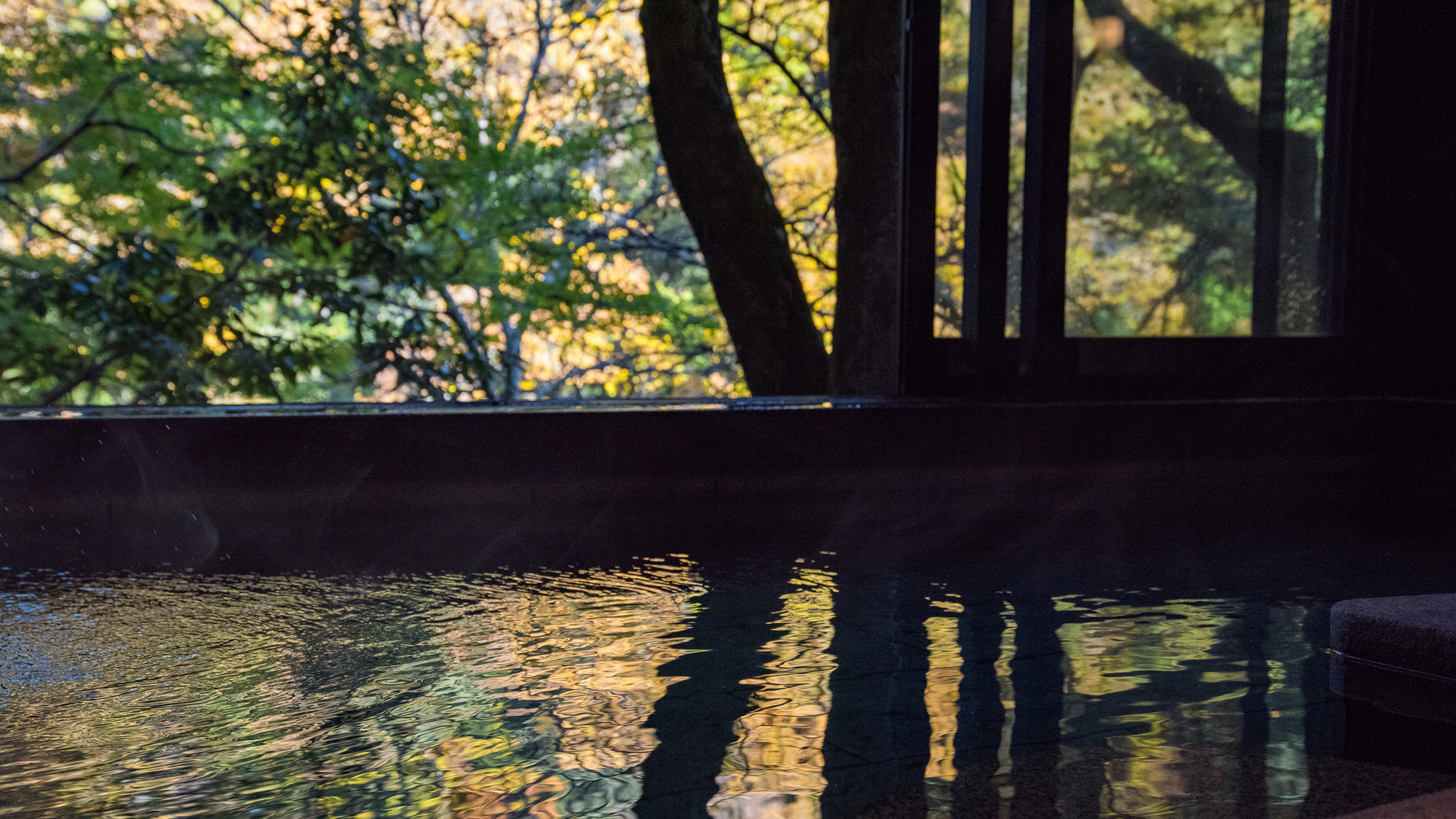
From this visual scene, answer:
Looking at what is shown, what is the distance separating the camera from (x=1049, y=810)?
177 cm

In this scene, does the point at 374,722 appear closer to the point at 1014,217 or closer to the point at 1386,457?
the point at 1014,217

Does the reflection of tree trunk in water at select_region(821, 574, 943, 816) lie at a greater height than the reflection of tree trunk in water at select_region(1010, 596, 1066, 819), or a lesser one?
greater

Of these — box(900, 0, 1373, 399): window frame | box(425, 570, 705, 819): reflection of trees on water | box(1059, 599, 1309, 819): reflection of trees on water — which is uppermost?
box(900, 0, 1373, 399): window frame

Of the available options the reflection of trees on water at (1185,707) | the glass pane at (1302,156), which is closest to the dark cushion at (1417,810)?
the reflection of trees on water at (1185,707)

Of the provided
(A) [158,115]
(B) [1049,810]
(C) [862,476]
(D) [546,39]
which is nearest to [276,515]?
(C) [862,476]

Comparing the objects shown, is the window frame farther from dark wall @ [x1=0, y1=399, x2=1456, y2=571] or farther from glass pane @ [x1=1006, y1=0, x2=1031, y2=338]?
dark wall @ [x1=0, y1=399, x2=1456, y2=571]

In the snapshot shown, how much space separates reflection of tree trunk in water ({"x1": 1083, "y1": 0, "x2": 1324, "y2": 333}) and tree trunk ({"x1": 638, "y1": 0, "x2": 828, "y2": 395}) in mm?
2238

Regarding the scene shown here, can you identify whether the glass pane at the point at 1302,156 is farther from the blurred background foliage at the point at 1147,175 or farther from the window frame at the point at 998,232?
the window frame at the point at 998,232

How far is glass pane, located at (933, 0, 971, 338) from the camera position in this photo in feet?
18.9

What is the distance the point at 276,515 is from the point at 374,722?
243 centimetres

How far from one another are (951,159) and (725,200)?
167cm

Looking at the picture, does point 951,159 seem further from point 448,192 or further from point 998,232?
point 448,192

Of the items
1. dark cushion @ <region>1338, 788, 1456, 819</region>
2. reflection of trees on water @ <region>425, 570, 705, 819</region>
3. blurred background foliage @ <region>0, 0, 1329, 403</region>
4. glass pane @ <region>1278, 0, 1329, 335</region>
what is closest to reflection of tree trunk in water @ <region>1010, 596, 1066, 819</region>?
dark cushion @ <region>1338, 788, 1456, 819</region>

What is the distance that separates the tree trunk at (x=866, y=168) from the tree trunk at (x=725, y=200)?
1.15 ft
